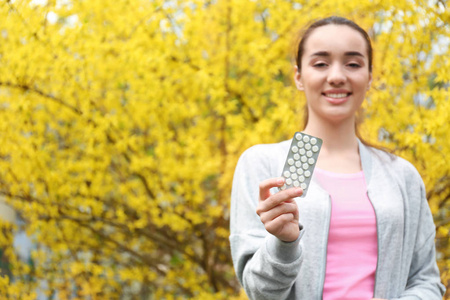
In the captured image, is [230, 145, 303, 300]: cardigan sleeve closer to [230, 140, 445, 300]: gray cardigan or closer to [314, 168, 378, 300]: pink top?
[230, 140, 445, 300]: gray cardigan

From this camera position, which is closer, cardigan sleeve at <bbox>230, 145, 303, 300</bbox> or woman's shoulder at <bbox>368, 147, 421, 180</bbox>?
cardigan sleeve at <bbox>230, 145, 303, 300</bbox>

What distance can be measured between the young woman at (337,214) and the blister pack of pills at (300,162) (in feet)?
0.15

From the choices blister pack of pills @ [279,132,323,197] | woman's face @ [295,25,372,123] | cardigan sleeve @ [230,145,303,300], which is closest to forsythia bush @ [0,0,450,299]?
woman's face @ [295,25,372,123]

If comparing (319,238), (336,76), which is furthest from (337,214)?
(336,76)

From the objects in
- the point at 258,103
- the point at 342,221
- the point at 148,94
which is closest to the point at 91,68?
the point at 148,94

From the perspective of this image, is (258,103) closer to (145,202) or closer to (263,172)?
(145,202)

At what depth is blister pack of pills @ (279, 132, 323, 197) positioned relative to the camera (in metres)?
1.06

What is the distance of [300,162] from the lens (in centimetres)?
108

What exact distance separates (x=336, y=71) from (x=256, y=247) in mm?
454

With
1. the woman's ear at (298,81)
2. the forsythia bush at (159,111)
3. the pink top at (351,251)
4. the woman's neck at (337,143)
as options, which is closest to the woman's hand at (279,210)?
the pink top at (351,251)

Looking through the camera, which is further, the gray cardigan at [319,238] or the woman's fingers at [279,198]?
the gray cardigan at [319,238]

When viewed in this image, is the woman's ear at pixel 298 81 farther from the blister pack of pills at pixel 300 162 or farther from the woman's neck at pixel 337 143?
the blister pack of pills at pixel 300 162

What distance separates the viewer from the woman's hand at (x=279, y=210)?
1026mm

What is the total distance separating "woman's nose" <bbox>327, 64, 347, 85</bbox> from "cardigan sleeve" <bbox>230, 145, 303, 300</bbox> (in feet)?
0.76
